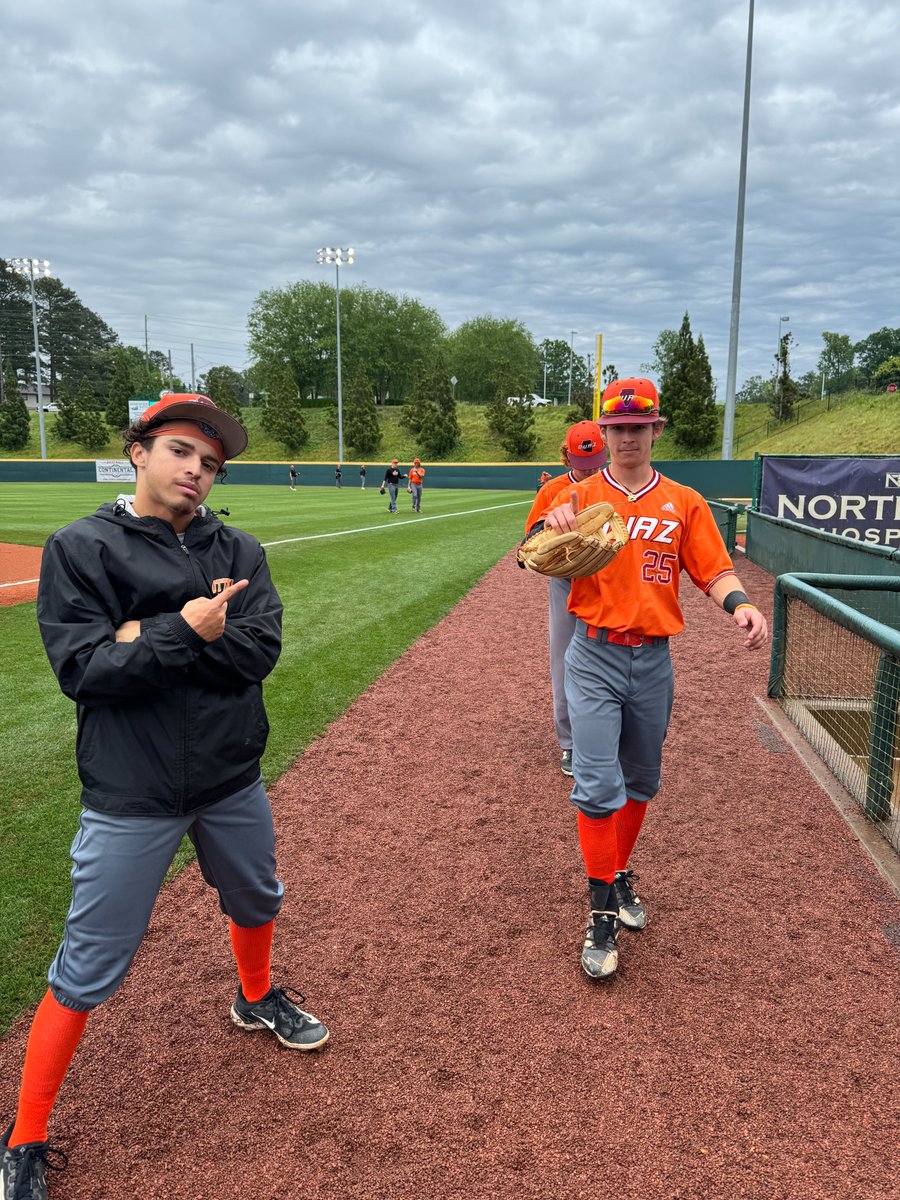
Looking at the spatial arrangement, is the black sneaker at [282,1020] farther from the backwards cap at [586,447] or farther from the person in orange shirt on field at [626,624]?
the backwards cap at [586,447]

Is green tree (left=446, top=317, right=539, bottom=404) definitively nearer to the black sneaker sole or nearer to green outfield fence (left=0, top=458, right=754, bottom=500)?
green outfield fence (left=0, top=458, right=754, bottom=500)

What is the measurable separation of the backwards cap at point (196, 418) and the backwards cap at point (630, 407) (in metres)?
1.42

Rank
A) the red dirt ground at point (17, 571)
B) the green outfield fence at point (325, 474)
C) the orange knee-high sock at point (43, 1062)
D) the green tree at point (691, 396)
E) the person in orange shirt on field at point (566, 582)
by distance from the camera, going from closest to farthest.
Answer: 1. the orange knee-high sock at point (43, 1062)
2. the person in orange shirt on field at point (566, 582)
3. the red dirt ground at point (17, 571)
4. the green outfield fence at point (325, 474)
5. the green tree at point (691, 396)

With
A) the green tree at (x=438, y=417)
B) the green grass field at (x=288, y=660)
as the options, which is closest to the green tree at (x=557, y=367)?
the green tree at (x=438, y=417)

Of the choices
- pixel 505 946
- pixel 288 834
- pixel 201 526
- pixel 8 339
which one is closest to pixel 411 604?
pixel 288 834

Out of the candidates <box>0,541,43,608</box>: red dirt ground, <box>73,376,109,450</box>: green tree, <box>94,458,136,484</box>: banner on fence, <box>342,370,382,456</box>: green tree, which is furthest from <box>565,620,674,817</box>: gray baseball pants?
<box>73,376,109,450</box>: green tree

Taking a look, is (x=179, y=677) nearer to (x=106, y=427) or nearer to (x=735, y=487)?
(x=735, y=487)

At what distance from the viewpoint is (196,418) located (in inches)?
81.1

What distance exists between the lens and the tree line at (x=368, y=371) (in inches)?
1971

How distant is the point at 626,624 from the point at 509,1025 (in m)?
1.44

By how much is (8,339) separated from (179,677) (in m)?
104

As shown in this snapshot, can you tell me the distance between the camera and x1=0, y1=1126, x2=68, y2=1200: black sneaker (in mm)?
1896

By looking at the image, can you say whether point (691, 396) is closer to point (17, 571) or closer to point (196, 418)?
point (17, 571)

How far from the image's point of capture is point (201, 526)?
2117mm
